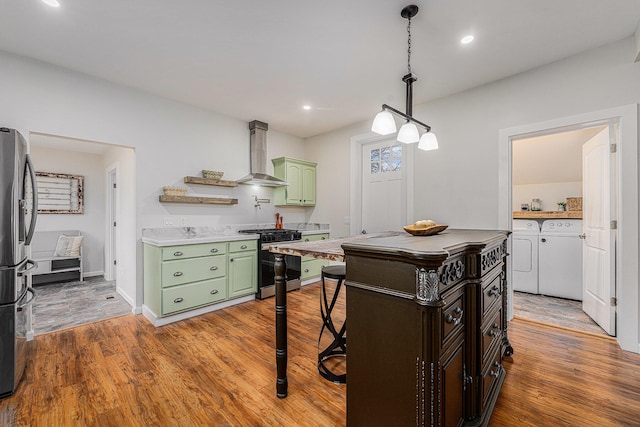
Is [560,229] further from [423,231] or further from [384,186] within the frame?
[423,231]

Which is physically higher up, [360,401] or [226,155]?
[226,155]

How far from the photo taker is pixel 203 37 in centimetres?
229

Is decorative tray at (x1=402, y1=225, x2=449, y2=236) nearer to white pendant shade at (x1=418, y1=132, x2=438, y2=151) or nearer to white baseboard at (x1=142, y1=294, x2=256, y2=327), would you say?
white pendant shade at (x1=418, y1=132, x2=438, y2=151)

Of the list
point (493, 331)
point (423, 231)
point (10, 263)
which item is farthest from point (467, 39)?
point (10, 263)

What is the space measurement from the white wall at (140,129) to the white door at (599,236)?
13.7ft

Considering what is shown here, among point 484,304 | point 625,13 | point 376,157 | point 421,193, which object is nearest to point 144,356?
point 484,304

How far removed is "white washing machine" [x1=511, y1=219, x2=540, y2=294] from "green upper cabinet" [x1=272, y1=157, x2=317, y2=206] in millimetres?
3253

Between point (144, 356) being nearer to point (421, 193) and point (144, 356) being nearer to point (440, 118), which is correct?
point (421, 193)

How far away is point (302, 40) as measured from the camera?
2330 mm

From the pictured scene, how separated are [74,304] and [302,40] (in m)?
4.27

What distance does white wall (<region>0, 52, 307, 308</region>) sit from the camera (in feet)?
8.40

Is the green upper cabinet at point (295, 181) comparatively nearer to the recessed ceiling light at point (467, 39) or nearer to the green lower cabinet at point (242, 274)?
the green lower cabinet at point (242, 274)

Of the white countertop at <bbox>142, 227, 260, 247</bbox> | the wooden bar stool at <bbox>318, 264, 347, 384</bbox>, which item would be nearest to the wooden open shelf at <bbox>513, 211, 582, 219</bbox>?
the wooden bar stool at <bbox>318, 264, 347, 384</bbox>

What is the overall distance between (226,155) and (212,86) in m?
1.11
